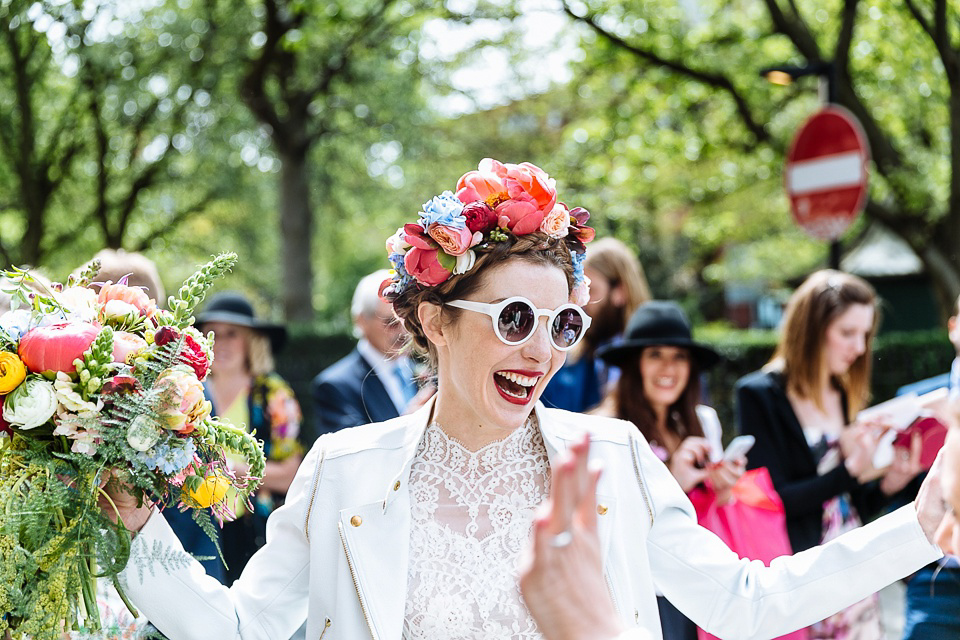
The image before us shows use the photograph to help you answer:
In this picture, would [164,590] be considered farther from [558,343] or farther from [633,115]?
[633,115]

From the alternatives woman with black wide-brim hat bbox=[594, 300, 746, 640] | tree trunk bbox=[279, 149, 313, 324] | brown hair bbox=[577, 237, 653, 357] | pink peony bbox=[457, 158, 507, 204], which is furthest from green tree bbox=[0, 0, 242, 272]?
pink peony bbox=[457, 158, 507, 204]

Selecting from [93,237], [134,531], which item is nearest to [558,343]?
[134,531]

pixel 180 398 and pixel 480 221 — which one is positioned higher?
pixel 480 221

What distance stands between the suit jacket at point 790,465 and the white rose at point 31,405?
329 cm

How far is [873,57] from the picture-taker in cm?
1196

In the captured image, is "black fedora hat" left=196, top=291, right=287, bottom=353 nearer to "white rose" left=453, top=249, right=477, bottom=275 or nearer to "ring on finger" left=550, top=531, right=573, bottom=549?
"white rose" left=453, top=249, right=477, bottom=275

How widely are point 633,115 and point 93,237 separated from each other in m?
11.6

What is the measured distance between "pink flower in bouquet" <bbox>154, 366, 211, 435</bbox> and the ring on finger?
1040 mm

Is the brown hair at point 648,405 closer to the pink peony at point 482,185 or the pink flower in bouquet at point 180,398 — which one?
the pink peony at point 482,185

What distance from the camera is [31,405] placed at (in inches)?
78.7

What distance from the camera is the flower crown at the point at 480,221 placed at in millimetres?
2480

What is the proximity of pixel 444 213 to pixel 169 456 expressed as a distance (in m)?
0.91

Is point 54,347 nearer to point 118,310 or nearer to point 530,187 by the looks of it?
point 118,310

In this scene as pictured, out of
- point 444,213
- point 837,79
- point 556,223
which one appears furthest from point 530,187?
point 837,79
